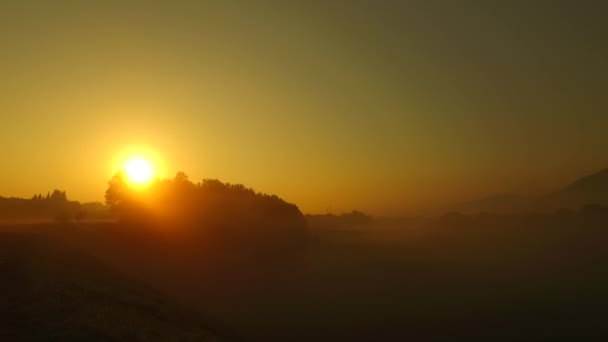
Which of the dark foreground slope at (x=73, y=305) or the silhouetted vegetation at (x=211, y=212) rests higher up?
the silhouetted vegetation at (x=211, y=212)

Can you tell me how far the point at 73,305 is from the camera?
120 ft

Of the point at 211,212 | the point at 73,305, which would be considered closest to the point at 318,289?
the point at 211,212

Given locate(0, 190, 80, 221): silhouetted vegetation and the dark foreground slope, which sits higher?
locate(0, 190, 80, 221): silhouetted vegetation

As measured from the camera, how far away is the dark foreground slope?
3173 centimetres

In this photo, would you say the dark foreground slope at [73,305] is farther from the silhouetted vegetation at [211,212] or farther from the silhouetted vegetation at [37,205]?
the silhouetted vegetation at [37,205]

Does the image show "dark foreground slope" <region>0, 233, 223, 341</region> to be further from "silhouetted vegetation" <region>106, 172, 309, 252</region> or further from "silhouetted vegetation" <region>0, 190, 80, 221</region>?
"silhouetted vegetation" <region>0, 190, 80, 221</region>

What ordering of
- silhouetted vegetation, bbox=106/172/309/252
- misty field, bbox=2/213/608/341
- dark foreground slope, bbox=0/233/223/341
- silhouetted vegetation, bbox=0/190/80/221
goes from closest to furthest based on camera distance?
dark foreground slope, bbox=0/233/223/341 → misty field, bbox=2/213/608/341 → silhouetted vegetation, bbox=106/172/309/252 → silhouetted vegetation, bbox=0/190/80/221

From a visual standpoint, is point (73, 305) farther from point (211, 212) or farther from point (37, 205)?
point (37, 205)

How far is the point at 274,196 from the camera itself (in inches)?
4614

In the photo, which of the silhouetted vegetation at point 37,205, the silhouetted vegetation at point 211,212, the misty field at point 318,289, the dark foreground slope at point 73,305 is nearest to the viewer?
the dark foreground slope at point 73,305

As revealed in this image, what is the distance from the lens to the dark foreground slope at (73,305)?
31.7 meters

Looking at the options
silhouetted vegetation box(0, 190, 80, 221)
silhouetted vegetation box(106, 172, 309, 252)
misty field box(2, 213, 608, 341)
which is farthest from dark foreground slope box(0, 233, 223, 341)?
silhouetted vegetation box(0, 190, 80, 221)

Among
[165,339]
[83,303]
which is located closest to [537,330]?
[165,339]

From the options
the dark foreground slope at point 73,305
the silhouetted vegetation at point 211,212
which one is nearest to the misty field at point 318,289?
the dark foreground slope at point 73,305
